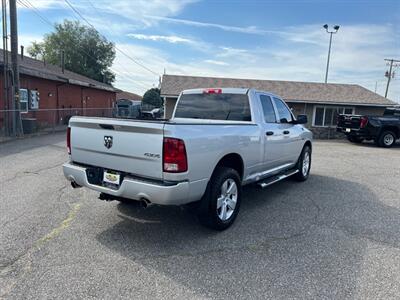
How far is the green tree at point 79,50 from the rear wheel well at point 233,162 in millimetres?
50656

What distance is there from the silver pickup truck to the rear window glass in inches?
0.7

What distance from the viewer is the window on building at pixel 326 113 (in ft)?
76.6

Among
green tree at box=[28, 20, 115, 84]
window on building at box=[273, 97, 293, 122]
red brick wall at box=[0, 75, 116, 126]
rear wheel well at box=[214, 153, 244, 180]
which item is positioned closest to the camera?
rear wheel well at box=[214, 153, 244, 180]

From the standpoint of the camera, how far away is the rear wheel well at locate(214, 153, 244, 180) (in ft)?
14.6

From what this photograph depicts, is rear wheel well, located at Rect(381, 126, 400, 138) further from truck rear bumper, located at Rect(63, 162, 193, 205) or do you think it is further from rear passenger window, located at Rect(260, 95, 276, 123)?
truck rear bumper, located at Rect(63, 162, 193, 205)

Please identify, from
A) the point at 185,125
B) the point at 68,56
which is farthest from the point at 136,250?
the point at 68,56

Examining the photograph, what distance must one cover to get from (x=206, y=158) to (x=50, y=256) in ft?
6.73

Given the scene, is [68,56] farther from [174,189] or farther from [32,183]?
[174,189]

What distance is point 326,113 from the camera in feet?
76.9

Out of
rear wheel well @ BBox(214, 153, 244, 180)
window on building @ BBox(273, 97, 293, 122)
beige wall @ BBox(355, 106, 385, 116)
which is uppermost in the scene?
beige wall @ BBox(355, 106, 385, 116)

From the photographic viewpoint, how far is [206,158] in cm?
392

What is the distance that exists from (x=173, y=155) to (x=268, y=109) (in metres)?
2.86

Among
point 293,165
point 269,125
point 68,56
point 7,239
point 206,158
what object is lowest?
point 7,239

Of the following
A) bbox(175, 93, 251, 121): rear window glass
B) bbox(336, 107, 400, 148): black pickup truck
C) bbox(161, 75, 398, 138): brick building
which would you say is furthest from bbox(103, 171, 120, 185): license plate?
bbox(161, 75, 398, 138): brick building
